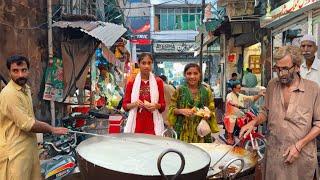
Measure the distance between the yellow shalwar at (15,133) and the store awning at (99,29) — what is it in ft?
16.2

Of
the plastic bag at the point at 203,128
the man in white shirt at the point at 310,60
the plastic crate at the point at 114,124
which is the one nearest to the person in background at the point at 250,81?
the plastic crate at the point at 114,124

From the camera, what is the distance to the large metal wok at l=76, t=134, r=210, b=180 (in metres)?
2.91

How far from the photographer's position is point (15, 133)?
4172 millimetres

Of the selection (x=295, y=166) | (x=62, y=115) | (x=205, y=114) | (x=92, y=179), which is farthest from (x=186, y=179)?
(x=62, y=115)

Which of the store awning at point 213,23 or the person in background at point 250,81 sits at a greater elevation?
the store awning at point 213,23

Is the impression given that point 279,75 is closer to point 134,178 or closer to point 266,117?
point 266,117

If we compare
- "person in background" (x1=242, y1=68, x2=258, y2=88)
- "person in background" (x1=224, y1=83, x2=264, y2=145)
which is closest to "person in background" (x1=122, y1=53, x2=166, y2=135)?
"person in background" (x1=224, y1=83, x2=264, y2=145)

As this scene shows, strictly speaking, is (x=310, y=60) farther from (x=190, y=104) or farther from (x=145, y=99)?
(x=145, y=99)

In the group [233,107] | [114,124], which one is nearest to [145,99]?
[114,124]

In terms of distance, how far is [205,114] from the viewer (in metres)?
4.82

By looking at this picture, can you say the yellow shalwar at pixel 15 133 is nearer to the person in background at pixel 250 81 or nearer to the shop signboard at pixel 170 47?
the person in background at pixel 250 81

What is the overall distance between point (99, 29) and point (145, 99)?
15.2 ft

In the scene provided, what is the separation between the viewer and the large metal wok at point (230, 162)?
3635mm

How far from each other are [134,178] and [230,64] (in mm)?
16768
